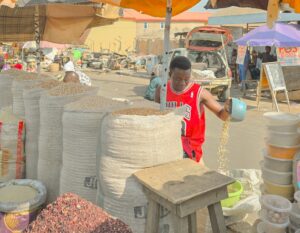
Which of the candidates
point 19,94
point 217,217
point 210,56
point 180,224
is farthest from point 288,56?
point 180,224

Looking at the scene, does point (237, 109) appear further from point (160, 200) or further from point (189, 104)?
point (160, 200)

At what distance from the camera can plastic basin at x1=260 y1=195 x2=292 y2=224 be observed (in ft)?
6.78

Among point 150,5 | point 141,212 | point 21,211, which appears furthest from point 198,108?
point 21,211

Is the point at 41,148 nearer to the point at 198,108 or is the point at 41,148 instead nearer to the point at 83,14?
the point at 198,108

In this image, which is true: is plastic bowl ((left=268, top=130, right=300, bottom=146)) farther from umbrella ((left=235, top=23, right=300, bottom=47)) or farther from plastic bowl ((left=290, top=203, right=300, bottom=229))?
umbrella ((left=235, top=23, right=300, bottom=47))

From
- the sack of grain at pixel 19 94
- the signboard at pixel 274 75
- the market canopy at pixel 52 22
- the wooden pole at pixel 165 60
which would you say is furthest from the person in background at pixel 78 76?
the signboard at pixel 274 75

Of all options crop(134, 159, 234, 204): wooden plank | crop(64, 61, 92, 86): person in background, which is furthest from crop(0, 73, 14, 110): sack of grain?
crop(134, 159, 234, 204): wooden plank

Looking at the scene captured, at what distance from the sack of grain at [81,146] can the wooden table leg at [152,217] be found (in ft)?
2.04

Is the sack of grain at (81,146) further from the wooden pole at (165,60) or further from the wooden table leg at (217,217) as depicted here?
the wooden table leg at (217,217)

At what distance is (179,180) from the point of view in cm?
216

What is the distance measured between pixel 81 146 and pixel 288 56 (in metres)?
8.79

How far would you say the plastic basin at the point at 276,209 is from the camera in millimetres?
2066

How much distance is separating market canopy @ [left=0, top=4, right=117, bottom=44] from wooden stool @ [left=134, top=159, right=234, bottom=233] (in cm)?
327

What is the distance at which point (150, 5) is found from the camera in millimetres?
3447
